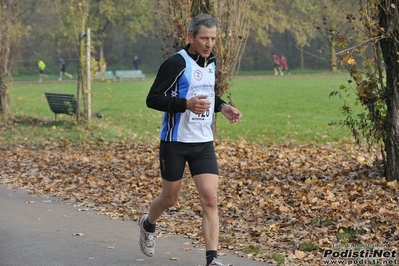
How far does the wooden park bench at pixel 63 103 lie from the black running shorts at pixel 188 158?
14.5 metres

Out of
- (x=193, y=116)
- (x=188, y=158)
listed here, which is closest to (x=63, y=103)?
(x=188, y=158)

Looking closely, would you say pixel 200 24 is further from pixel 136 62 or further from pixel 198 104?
pixel 136 62

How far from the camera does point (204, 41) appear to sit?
6.65 metres

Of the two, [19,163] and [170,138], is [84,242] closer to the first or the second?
[170,138]

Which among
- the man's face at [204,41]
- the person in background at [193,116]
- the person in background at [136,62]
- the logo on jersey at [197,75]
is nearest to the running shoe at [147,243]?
Answer: the person in background at [193,116]

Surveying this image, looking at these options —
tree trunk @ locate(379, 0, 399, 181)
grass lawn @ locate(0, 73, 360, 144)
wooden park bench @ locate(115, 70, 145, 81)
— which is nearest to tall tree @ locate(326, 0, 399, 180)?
tree trunk @ locate(379, 0, 399, 181)

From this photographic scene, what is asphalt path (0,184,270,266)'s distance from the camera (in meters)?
7.38

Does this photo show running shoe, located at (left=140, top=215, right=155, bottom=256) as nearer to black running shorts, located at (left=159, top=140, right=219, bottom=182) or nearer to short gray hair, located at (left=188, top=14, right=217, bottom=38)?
black running shorts, located at (left=159, top=140, right=219, bottom=182)

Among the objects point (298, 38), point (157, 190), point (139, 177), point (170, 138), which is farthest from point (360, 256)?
point (298, 38)

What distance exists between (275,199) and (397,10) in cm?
272

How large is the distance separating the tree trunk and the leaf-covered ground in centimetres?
28

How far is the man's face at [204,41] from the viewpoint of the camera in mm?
6629

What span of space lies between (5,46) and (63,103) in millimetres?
2851

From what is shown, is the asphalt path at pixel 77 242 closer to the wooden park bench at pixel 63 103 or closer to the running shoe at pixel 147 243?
the running shoe at pixel 147 243
